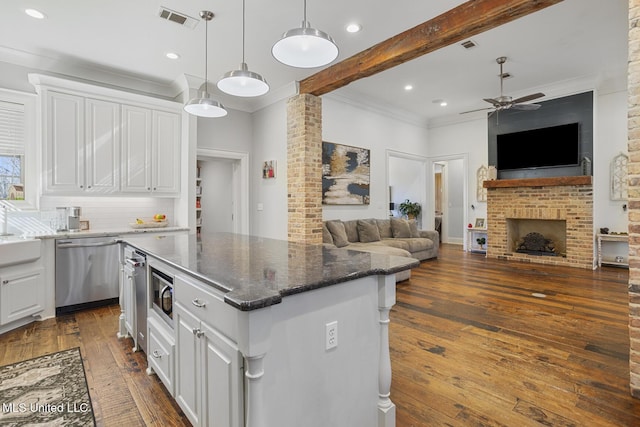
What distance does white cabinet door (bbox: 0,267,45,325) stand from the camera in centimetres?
299

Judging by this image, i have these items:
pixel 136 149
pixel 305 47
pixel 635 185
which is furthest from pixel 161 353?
pixel 136 149

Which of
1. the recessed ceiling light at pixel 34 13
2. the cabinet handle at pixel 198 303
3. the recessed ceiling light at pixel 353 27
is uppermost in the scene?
the recessed ceiling light at pixel 353 27

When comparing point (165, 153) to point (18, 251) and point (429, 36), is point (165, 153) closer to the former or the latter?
point (18, 251)

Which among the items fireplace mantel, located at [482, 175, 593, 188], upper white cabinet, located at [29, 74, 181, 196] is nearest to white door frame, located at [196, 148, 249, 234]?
upper white cabinet, located at [29, 74, 181, 196]

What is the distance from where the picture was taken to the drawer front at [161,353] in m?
1.83

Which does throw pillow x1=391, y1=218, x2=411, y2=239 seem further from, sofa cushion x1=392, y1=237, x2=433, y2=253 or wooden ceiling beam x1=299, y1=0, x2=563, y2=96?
wooden ceiling beam x1=299, y1=0, x2=563, y2=96

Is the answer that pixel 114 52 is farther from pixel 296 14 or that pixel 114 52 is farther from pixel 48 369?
pixel 48 369

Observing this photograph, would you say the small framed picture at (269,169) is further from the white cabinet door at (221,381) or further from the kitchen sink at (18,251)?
the white cabinet door at (221,381)

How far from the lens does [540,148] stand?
6.04 meters

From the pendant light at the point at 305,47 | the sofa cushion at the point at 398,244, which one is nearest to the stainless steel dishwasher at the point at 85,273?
the pendant light at the point at 305,47

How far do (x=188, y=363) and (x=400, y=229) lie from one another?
5280 millimetres

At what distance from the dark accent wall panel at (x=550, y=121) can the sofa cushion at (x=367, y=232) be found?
9.79ft

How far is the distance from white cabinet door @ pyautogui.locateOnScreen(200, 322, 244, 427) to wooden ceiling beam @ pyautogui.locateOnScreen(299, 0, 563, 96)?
322cm

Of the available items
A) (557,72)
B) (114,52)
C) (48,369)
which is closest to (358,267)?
(48,369)
